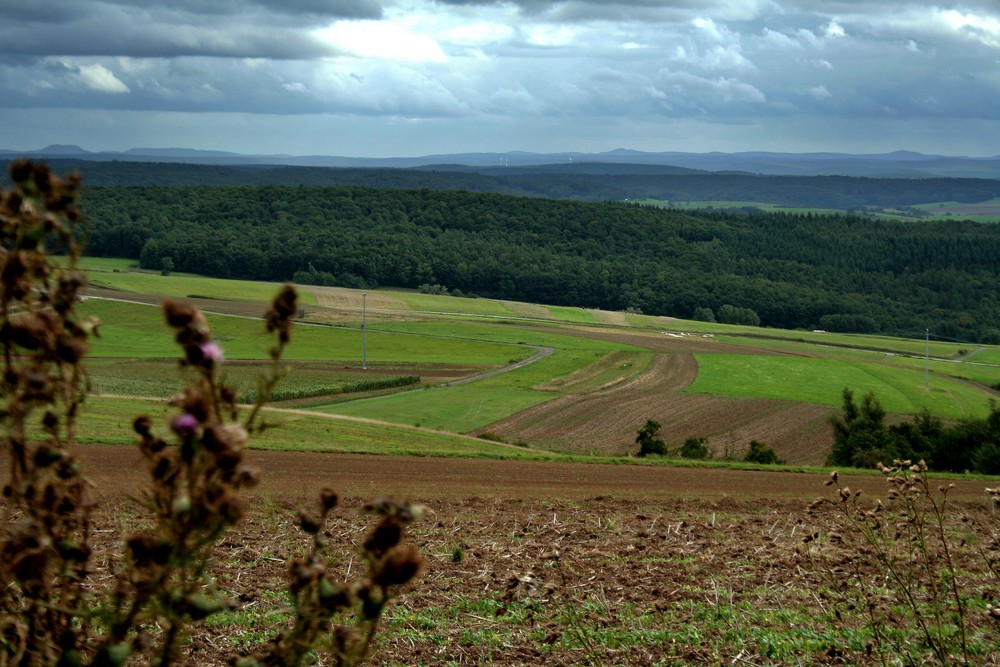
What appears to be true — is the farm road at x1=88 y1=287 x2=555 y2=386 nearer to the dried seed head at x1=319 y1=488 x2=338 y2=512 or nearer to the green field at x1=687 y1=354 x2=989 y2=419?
the green field at x1=687 y1=354 x2=989 y2=419

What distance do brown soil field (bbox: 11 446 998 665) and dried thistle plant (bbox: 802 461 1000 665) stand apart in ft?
0.85

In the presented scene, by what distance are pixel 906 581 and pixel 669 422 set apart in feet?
129

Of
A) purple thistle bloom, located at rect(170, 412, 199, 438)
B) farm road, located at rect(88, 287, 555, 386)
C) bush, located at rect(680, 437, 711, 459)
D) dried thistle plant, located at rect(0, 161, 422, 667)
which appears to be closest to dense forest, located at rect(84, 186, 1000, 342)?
farm road, located at rect(88, 287, 555, 386)

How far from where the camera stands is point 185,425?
6.49 ft

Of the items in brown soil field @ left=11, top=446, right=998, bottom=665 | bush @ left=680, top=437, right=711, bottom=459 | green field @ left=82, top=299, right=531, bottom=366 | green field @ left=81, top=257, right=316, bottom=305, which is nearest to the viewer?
brown soil field @ left=11, top=446, right=998, bottom=665

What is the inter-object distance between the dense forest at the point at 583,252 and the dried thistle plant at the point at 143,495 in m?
103

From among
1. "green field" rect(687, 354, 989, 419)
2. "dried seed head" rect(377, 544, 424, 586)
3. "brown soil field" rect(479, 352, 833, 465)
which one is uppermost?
"dried seed head" rect(377, 544, 424, 586)

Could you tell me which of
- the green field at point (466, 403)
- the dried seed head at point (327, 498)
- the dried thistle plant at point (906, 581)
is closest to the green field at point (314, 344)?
the green field at point (466, 403)

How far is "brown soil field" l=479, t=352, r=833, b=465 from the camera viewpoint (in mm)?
41938

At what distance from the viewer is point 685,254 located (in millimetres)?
141375

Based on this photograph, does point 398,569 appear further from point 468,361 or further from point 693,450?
point 468,361

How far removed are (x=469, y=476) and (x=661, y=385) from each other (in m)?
40.1

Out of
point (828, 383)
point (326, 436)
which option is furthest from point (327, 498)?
point (828, 383)

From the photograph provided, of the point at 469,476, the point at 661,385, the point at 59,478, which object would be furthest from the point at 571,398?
the point at 59,478
